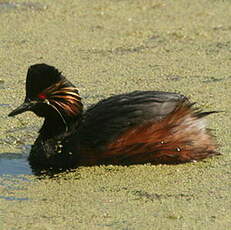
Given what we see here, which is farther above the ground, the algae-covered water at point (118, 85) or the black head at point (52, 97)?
the black head at point (52, 97)

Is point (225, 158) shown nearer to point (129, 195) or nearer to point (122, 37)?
point (129, 195)

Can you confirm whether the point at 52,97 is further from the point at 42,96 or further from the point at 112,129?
the point at 112,129

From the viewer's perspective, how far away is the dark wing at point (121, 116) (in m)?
5.93

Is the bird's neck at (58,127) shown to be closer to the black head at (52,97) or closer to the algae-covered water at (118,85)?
the black head at (52,97)

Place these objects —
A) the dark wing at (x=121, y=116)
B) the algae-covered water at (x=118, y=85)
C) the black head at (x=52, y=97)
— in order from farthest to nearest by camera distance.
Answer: the black head at (x=52, y=97), the dark wing at (x=121, y=116), the algae-covered water at (x=118, y=85)

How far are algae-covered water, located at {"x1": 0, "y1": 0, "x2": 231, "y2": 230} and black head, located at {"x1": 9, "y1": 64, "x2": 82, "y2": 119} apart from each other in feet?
1.32

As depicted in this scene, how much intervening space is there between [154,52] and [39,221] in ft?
13.7

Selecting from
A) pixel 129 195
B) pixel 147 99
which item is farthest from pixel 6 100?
pixel 129 195

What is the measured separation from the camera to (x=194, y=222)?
4973 mm

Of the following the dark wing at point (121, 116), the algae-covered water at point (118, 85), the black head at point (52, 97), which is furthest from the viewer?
the black head at point (52, 97)

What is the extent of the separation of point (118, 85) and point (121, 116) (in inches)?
78.7

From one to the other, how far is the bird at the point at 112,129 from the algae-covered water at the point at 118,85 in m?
0.10

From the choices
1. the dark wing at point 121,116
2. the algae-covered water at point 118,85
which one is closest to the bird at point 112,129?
the dark wing at point 121,116

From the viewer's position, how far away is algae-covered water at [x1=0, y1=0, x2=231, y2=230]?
5.16 meters
